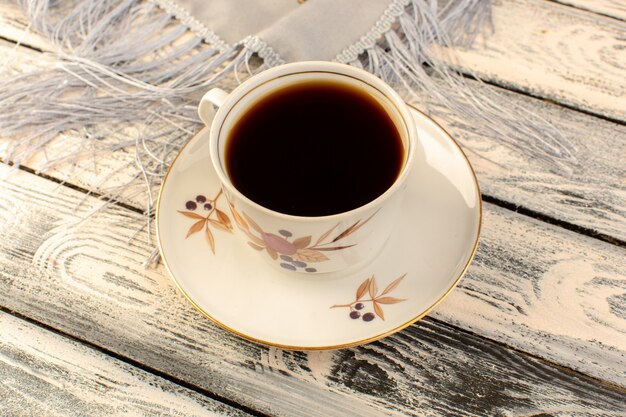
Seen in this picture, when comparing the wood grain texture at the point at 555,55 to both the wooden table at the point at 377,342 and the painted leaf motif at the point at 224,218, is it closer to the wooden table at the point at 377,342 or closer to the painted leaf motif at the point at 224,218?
the wooden table at the point at 377,342

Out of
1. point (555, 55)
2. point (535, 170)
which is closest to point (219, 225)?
point (535, 170)

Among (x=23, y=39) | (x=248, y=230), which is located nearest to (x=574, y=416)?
(x=248, y=230)

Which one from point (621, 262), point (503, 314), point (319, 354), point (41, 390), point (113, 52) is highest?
point (113, 52)

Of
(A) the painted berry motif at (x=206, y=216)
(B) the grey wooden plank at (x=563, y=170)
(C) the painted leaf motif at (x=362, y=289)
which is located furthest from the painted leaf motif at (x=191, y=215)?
(B) the grey wooden plank at (x=563, y=170)

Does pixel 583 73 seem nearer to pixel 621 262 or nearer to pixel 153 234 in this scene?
pixel 621 262

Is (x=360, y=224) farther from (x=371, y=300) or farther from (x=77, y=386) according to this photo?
(x=77, y=386)

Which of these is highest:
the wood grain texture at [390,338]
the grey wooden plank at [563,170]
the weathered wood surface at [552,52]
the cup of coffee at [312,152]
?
the weathered wood surface at [552,52]
